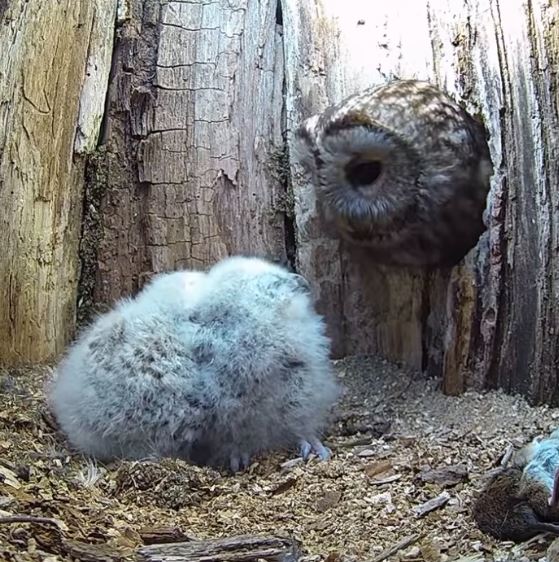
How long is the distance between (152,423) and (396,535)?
2.37ft

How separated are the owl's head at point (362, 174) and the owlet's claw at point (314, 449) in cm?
57

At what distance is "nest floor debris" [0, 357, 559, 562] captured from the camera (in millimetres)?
1688

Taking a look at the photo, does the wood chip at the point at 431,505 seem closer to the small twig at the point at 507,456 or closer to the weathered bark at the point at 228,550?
the small twig at the point at 507,456

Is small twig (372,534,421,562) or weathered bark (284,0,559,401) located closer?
small twig (372,534,421,562)

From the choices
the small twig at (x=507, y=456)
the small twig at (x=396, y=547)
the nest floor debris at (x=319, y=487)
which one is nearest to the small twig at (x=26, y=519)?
the nest floor debris at (x=319, y=487)

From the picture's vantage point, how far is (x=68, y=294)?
2.82 m

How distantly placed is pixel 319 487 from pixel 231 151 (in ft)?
3.73

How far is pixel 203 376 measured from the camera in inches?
90.7

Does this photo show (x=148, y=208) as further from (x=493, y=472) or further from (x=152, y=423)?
(x=493, y=472)

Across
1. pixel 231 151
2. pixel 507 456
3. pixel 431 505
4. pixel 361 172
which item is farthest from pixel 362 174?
pixel 431 505

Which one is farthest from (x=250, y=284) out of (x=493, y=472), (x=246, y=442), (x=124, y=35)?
(x=124, y=35)

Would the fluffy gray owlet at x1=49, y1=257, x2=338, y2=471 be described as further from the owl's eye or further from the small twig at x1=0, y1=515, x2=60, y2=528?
the small twig at x1=0, y1=515, x2=60, y2=528

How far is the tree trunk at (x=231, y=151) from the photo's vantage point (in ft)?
8.54

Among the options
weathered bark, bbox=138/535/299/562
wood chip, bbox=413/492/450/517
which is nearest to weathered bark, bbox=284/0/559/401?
wood chip, bbox=413/492/450/517
